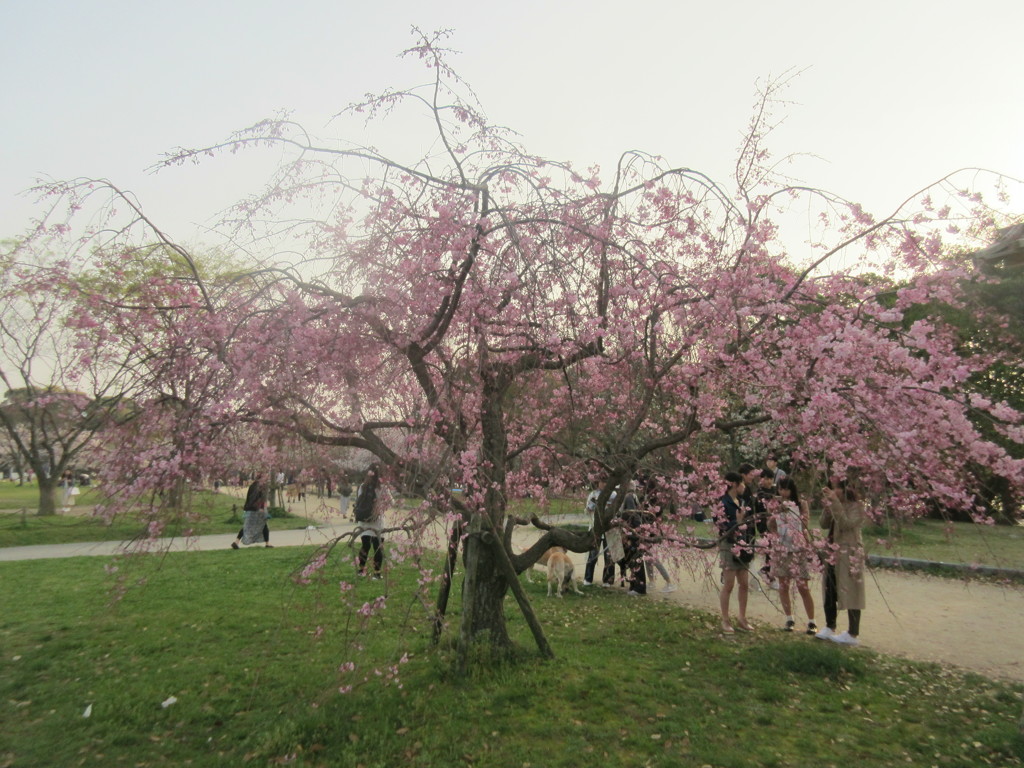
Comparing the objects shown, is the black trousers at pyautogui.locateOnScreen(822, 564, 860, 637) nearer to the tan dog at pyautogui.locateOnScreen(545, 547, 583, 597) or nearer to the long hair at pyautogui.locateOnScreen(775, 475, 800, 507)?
the long hair at pyautogui.locateOnScreen(775, 475, 800, 507)

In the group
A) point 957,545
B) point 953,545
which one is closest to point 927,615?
point 953,545

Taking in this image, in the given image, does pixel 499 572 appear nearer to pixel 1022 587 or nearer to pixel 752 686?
pixel 752 686

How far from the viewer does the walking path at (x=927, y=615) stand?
593 cm

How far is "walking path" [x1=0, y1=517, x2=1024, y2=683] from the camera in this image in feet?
19.5

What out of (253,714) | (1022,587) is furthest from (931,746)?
(1022,587)

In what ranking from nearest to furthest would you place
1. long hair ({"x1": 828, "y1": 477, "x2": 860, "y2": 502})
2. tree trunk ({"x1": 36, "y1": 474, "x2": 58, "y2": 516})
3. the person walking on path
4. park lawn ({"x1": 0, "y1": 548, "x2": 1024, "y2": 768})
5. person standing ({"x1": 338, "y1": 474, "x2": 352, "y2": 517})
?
park lawn ({"x1": 0, "y1": 548, "x2": 1024, "y2": 768}) → long hair ({"x1": 828, "y1": 477, "x2": 860, "y2": 502}) → person standing ({"x1": 338, "y1": 474, "x2": 352, "y2": 517}) → the person walking on path → tree trunk ({"x1": 36, "y1": 474, "x2": 58, "y2": 516})

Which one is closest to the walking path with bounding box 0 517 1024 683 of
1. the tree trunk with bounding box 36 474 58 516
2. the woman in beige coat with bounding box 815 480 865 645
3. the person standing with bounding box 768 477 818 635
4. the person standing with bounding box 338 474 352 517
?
the woman in beige coat with bounding box 815 480 865 645

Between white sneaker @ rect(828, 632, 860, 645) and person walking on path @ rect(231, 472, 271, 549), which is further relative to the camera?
person walking on path @ rect(231, 472, 271, 549)

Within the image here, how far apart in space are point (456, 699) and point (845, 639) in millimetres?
3872

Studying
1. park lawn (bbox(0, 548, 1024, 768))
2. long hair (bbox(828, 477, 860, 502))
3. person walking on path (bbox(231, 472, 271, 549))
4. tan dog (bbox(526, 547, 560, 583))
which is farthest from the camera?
person walking on path (bbox(231, 472, 271, 549))

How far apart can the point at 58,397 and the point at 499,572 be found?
359 cm

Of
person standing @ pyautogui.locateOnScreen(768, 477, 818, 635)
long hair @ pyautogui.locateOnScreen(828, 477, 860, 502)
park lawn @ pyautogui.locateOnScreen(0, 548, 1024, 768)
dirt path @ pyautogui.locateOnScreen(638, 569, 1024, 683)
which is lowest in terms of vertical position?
park lawn @ pyautogui.locateOnScreen(0, 548, 1024, 768)

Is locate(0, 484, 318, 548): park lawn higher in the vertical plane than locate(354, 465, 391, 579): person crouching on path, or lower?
lower

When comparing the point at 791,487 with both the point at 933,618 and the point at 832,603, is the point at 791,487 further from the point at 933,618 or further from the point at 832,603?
the point at 933,618
